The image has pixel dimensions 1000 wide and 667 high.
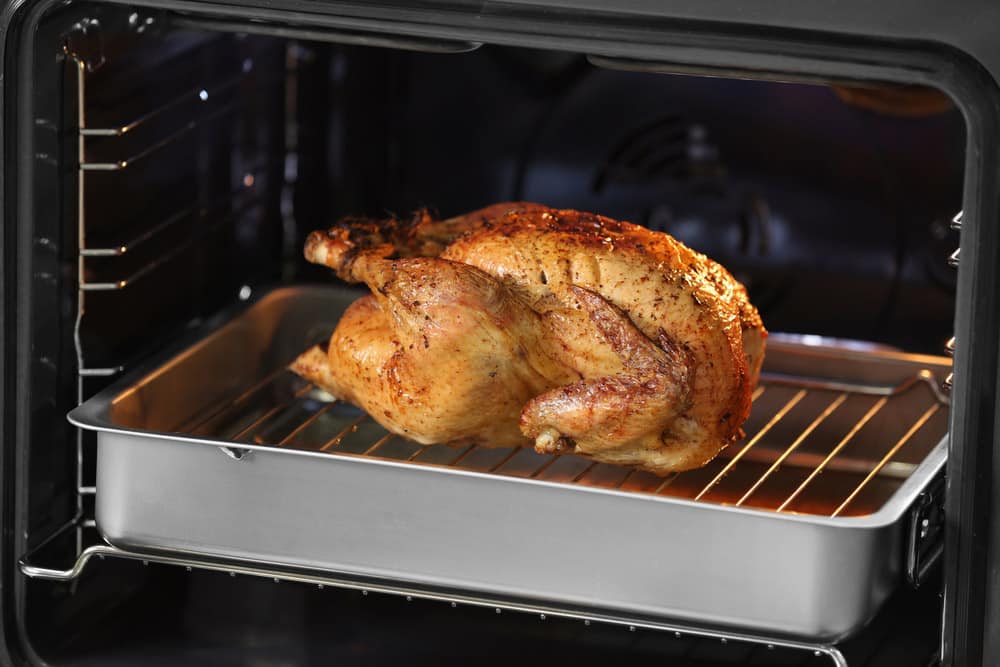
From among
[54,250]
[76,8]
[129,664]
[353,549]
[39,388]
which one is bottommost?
[129,664]

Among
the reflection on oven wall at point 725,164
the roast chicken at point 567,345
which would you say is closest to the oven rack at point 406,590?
the roast chicken at point 567,345

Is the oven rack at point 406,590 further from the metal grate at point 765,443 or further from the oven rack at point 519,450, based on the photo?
the metal grate at point 765,443

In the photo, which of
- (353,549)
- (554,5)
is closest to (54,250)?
(353,549)

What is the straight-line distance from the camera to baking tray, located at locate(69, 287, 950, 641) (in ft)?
3.95

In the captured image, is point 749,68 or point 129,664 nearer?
point 749,68

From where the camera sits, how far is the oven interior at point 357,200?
54.6 inches

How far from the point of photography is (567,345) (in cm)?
135

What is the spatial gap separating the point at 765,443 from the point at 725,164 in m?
0.47

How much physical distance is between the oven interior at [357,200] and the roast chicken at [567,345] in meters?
0.24

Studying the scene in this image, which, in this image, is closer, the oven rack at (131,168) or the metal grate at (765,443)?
the oven rack at (131,168)

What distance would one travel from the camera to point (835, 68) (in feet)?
3.67

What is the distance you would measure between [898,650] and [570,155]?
2.69 feet

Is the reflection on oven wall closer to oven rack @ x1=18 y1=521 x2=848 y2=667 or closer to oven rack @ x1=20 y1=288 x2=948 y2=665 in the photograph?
oven rack @ x1=20 y1=288 x2=948 y2=665

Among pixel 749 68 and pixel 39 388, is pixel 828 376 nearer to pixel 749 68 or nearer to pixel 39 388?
pixel 749 68
